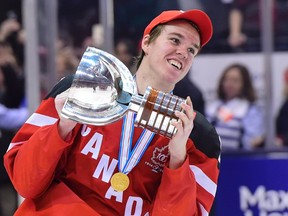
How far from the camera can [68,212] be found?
244 centimetres

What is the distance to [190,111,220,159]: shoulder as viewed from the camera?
2605 mm

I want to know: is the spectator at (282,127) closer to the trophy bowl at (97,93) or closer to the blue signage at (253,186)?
the blue signage at (253,186)

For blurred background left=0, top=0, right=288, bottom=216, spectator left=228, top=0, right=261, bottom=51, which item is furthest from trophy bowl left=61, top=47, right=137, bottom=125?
spectator left=228, top=0, right=261, bottom=51

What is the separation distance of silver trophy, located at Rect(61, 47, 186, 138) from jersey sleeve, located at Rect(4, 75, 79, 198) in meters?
0.15

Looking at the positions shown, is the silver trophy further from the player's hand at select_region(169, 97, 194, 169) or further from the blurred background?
the blurred background

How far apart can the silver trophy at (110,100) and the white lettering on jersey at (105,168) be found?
0.85 ft

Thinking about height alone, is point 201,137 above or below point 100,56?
below

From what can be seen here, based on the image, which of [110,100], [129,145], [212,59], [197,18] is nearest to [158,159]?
[129,145]

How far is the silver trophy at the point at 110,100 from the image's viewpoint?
7.30 ft

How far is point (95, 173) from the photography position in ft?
8.16

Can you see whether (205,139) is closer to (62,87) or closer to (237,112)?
(62,87)

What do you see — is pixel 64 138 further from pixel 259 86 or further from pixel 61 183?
pixel 259 86

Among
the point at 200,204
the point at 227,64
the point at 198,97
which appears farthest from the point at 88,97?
the point at 227,64

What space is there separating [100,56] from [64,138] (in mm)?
289
